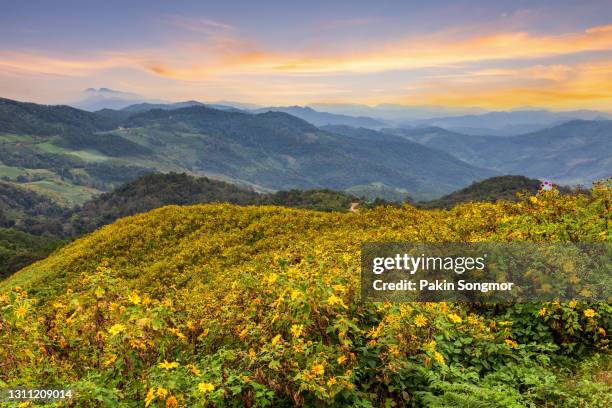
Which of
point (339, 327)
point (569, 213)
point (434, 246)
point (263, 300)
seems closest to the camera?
point (339, 327)

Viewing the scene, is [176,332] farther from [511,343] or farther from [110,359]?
[511,343]

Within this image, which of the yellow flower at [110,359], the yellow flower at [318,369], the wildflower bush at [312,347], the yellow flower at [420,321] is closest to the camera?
the yellow flower at [318,369]

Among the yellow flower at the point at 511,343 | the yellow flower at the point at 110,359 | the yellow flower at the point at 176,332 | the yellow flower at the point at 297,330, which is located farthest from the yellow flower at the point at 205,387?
the yellow flower at the point at 511,343

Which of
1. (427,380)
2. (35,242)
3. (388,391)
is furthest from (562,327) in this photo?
(35,242)

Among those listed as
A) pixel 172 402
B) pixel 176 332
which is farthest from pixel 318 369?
pixel 176 332

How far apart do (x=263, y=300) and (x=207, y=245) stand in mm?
9603

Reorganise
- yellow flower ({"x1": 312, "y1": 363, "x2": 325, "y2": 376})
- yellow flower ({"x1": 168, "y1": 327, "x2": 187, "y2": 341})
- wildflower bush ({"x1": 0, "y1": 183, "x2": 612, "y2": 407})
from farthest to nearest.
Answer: yellow flower ({"x1": 168, "y1": 327, "x2": 187, "y2": 341}) → wildflower bush ({"x1": 0, "y1": 183, "x2": 612, "y2": 407}) → yellow flower ({"x1": 312, "y1": 363, "x2": 325, "y2": 376})

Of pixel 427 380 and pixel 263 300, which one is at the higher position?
pixel 263 300

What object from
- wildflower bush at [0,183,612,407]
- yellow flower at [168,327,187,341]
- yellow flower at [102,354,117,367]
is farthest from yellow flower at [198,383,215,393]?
yellow flower at [102,354,117,367]

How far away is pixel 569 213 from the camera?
9406mm

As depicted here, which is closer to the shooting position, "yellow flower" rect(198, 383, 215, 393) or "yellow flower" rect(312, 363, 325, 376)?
"yellow flower" rect(198, 383, 215, 393)

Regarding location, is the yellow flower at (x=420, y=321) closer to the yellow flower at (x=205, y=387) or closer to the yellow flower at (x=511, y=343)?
the yellow flower at (x=511, y=343)

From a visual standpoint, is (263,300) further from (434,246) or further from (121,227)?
(121,227)

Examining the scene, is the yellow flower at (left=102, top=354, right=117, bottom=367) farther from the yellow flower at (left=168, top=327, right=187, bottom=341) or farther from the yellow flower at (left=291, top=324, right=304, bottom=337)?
the yellow flower at (left=291, top=324, right=304, bottom=337)
